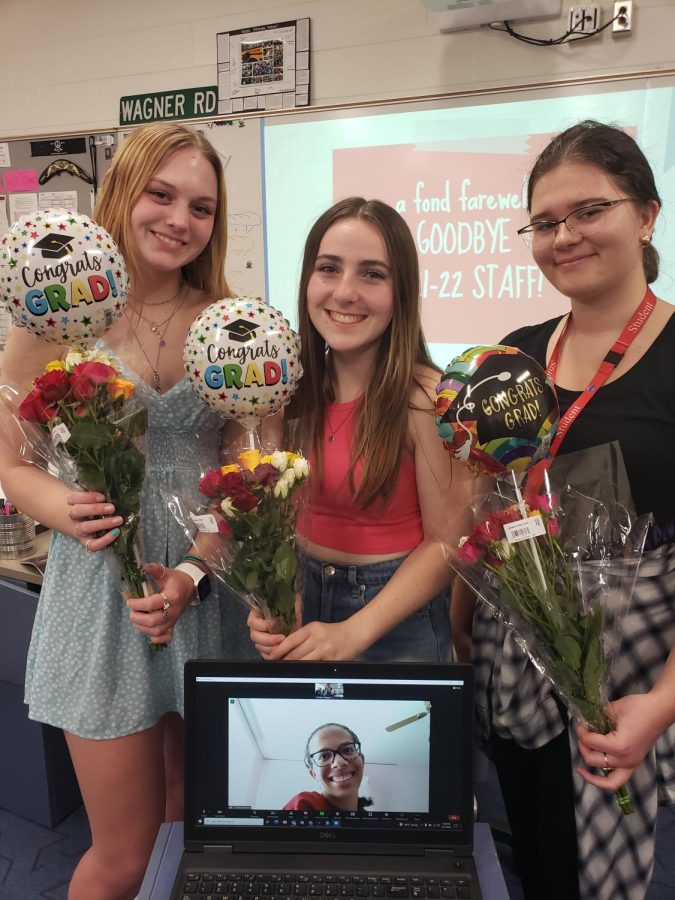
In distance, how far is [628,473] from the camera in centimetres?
114

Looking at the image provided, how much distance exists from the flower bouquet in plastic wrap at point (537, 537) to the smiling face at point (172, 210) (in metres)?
0.64

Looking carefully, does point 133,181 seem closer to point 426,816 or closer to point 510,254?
point 426,816

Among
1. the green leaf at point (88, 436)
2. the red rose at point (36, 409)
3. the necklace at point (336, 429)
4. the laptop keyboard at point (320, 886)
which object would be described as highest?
the red rose at point (36, 409)

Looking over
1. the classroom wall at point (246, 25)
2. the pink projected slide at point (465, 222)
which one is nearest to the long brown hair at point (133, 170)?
the pink projected slide at point (465, 222)

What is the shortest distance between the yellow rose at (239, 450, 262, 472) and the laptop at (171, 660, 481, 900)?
0.96ft

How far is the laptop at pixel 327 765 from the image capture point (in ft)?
3.08

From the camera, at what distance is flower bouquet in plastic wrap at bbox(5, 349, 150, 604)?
1.06 m

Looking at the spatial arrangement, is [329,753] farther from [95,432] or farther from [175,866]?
[95,432]

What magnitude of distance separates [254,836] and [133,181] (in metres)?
1.14

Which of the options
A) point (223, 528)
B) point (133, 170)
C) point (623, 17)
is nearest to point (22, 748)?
point (223, 528)

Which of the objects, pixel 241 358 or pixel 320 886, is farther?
pixel 241 358

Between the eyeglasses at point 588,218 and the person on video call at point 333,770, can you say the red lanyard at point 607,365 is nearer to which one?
the eyeglasses at point 588,218

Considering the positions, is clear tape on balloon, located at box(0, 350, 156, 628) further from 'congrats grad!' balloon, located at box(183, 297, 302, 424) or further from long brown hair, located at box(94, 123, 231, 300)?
long brown hair, located at box(94, 123, 231, 300)

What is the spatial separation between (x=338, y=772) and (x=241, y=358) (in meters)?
0.65
